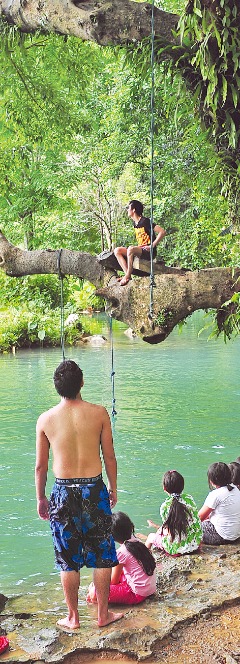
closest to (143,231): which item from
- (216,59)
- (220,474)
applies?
(216,59)

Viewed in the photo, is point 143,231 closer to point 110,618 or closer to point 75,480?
point 75,480

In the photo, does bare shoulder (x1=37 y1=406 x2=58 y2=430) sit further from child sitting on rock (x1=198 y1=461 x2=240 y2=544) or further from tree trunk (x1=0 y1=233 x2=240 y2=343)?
child sitting on rock (x1=198 y1=461 x2=240 y2=544)

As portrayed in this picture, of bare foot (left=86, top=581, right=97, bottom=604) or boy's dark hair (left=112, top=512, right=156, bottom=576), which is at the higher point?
boy's dark hair (left=112, top=512, right=156, bottom=576)

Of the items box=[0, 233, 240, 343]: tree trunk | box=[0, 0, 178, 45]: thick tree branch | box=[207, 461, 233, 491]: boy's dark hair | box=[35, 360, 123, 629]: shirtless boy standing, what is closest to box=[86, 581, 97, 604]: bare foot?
box=[35, 360, 123, 629]: shirtless boy standing

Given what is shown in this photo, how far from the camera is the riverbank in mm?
3516

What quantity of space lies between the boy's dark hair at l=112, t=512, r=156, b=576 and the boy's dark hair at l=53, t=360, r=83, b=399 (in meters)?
1.07

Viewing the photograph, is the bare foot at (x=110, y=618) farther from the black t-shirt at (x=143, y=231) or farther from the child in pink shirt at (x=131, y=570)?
the black t-shirt at (x=143, y=231)

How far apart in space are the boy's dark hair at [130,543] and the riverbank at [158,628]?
223 millimetres

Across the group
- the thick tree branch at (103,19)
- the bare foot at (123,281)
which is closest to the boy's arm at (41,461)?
the bare foot at (123,281)

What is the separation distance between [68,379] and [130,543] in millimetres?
1321

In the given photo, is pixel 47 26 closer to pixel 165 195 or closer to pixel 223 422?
pixel 223 422

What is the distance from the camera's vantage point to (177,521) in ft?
17.3

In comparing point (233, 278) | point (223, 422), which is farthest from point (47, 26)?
point (223, 422)

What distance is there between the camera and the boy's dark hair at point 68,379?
12.2ft
